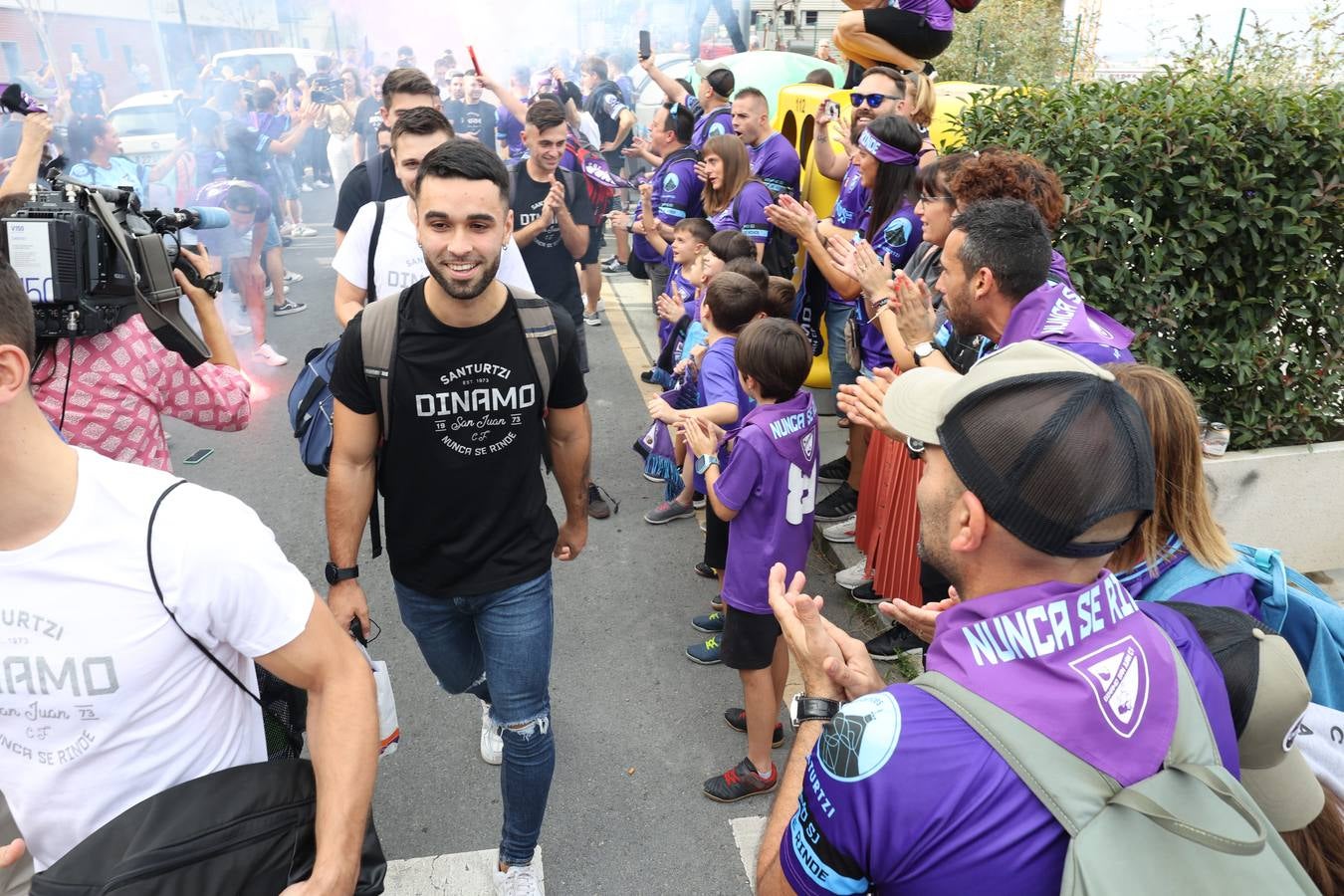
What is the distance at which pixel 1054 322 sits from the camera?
9.20 feet

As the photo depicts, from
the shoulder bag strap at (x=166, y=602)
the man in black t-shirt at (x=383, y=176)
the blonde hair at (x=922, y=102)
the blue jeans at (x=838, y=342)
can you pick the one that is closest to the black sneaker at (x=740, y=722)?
the shoulder bag strap at (x=166, y=602)

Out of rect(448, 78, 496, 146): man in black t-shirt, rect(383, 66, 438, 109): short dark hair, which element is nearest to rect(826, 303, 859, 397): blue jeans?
rect(383, 66, 438, 109): short dark hair

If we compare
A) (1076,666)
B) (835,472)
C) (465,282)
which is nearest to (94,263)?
(465,282)

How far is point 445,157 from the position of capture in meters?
2.53

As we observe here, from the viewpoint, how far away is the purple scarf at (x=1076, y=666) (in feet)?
3.59

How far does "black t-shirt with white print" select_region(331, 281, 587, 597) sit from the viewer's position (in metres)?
2.46

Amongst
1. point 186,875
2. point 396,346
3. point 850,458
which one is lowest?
point 850,458

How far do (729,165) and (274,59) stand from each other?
15272 millimetres

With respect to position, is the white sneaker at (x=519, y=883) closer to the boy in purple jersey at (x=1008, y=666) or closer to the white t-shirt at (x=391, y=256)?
the boy in purple jersey at (x=1008, y=666)

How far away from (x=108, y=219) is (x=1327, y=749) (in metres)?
3.13

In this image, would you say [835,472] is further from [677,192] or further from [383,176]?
[383,176]

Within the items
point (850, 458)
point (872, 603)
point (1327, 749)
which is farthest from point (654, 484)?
point (1327, 749)

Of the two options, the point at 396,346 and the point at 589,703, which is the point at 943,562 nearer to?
the point at 396,346

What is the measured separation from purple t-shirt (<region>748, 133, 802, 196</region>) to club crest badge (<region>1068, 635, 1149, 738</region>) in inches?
210
